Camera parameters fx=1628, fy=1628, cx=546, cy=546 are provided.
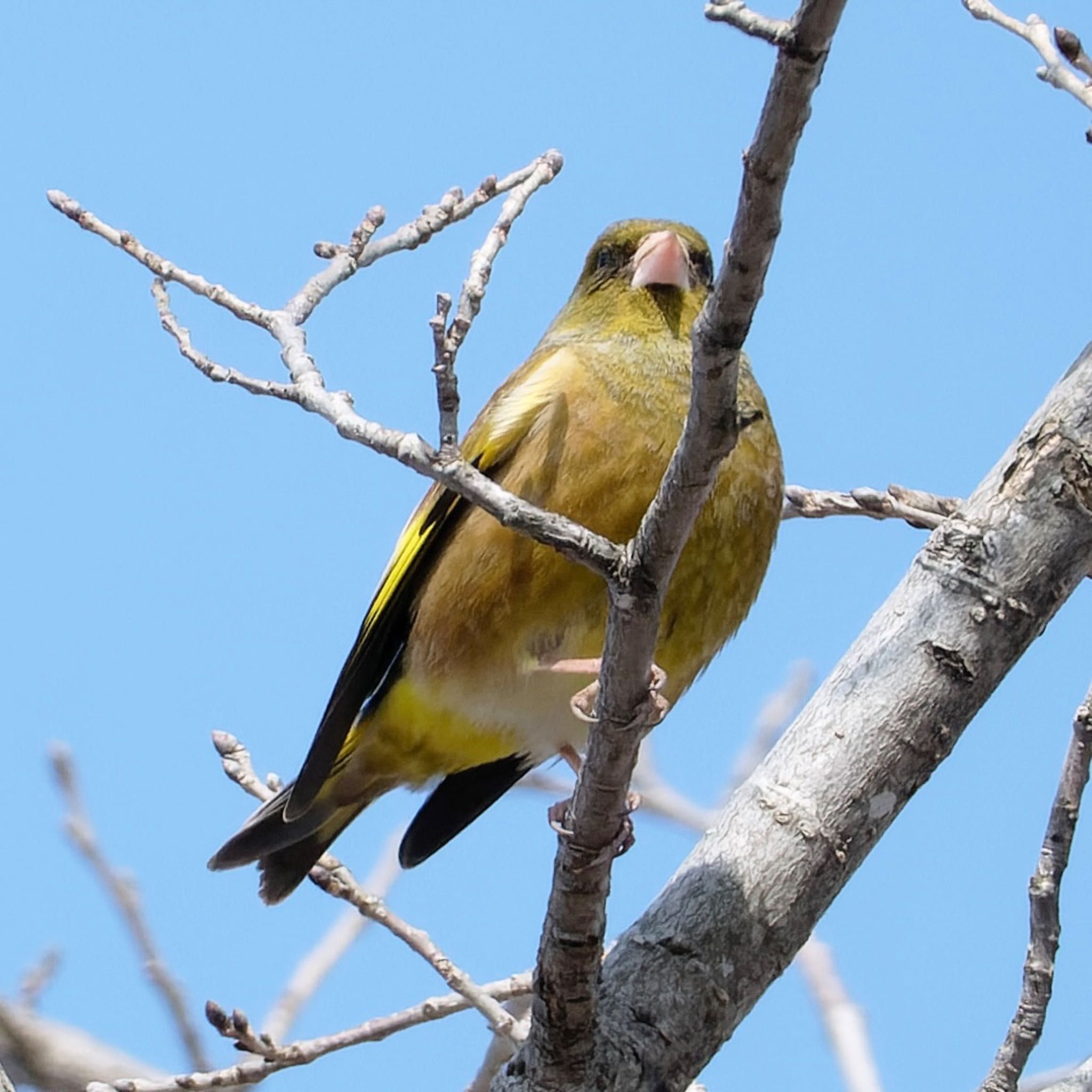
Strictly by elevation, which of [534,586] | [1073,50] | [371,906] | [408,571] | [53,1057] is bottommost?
[53,1057]

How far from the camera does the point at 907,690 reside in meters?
3.27

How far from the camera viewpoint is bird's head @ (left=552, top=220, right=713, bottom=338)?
4.54 metres

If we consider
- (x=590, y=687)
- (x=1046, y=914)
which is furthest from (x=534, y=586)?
(x=1046, y=914)

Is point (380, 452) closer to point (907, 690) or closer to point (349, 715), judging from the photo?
point (907, 690)

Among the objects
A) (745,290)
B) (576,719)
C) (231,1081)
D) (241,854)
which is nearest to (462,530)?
(576,719)

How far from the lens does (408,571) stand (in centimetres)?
438

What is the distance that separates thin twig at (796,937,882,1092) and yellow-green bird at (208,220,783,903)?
2.93 feet

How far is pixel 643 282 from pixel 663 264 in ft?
0.25

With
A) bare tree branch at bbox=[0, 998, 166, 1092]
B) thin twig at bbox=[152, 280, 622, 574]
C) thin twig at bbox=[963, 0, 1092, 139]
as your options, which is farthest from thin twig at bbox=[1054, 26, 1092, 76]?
bare tree branch at bbox=[0, 998, 166, 1092]

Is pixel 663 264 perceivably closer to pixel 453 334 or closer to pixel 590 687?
pixel 590 687

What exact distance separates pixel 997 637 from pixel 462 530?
1474 millimetres

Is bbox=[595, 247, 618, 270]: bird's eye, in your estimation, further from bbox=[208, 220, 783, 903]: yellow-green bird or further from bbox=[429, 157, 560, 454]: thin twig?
bbox=[429, 157, 560, 454]: thin twig

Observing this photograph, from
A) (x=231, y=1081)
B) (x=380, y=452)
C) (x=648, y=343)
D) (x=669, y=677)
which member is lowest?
(x=231, y=1081)

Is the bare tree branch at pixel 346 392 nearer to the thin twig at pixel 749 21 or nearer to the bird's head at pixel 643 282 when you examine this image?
the thin twig at pixel 749 21
